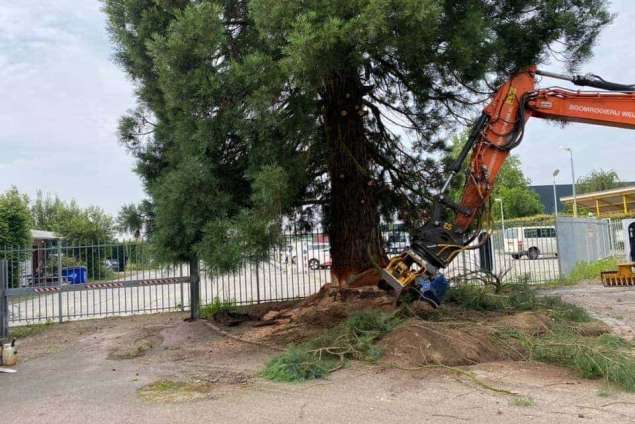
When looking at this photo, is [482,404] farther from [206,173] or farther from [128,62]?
[128,62]

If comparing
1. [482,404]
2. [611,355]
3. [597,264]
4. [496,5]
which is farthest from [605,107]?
[597,264]

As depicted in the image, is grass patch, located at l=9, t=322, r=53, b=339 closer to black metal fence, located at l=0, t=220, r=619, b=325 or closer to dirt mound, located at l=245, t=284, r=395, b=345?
black metal fence, located at l=0, t=220, r=619, b=325

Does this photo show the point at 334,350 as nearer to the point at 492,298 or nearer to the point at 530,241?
the point at 492,298

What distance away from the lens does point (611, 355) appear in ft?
20.7

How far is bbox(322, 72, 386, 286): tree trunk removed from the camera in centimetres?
1035

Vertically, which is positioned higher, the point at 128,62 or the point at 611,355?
the point at 128,62

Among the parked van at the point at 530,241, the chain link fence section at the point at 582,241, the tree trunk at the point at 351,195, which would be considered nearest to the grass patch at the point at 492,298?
the tree trunk at the point at 351,195

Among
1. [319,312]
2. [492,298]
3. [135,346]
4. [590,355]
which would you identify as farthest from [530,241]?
[135,346]

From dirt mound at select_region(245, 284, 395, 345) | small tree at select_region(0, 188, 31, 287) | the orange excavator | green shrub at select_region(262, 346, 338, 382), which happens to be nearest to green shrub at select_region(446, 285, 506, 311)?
dirt mound at select_region(245, 284, 395, 345)

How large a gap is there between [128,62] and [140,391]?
21.1 ft

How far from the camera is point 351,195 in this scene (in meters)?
10.7

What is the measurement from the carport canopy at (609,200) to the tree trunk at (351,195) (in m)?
26.2

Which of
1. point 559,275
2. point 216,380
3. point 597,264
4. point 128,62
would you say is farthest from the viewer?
point 597,264

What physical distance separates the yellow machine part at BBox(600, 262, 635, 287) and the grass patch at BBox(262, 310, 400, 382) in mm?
9313
